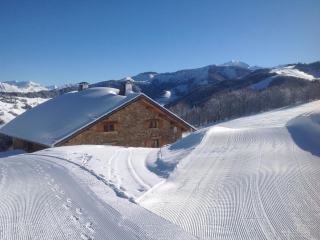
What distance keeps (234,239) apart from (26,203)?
3570 millimetres

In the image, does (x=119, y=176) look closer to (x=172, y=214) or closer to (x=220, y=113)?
(x=172, y=214)

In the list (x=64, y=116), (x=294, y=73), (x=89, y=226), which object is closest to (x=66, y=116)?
(x=64, y=116)

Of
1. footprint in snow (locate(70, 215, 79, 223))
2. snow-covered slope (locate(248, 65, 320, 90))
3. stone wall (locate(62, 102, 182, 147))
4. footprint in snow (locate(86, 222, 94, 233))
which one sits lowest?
footprint in snow (locate(86, 222, 94, 233))

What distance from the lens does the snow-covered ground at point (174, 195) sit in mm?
3273

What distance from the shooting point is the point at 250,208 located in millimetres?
3891

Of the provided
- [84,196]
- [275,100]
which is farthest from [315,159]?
[275,100]

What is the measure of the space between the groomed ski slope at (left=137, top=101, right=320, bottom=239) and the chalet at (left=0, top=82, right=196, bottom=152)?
7814 mm

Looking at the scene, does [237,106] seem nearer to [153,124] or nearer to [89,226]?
[153,124]

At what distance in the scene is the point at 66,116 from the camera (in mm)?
15250

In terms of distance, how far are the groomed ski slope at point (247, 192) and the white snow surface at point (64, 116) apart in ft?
27.2

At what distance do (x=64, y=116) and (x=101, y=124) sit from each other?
339 cm

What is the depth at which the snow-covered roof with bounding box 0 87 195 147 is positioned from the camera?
12930mm

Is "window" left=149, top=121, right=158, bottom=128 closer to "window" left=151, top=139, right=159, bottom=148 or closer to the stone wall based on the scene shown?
the stone wall

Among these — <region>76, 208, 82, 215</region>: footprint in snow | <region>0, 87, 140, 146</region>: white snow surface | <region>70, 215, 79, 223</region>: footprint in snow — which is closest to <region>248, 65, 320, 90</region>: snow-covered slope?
<region>0, 87, 140, 146</region>: white snow surface
